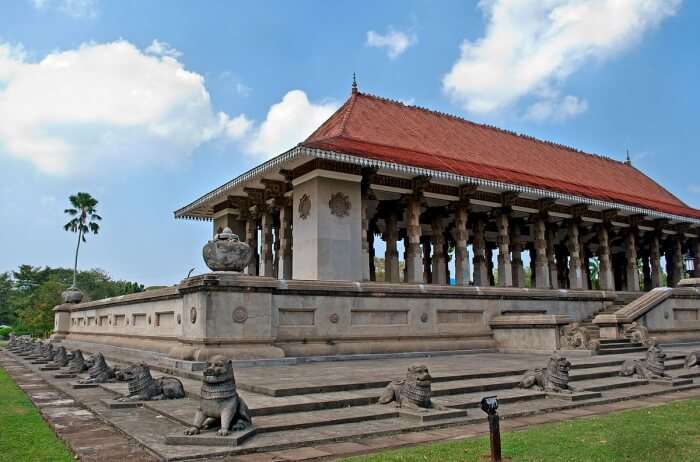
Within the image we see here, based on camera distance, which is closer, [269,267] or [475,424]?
[475,424]

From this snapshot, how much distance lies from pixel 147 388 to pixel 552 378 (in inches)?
251

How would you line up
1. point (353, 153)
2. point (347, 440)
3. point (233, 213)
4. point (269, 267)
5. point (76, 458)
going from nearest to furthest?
point (76, 458) → point (347, 440) → point (353, 153) → point (269, 267) → point (233, 213)

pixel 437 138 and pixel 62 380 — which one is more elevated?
pixel 437 138

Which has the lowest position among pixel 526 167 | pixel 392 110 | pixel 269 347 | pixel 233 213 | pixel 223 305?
pixel 269 347

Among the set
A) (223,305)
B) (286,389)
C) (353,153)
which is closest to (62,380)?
(223,305)

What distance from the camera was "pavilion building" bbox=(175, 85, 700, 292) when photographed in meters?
19.6

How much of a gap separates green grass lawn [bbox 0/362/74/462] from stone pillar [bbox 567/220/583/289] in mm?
23949

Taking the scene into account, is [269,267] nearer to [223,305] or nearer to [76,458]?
[223,305]

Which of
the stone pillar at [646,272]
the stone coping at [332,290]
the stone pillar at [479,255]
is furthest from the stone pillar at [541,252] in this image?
the stone pillar at [646,272]

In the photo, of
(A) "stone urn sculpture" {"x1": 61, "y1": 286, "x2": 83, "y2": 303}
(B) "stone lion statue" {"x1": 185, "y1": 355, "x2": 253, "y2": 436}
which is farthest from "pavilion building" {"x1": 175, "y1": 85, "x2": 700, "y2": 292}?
(B) "stone lion statue" {"x1": 185, "y1": 355, "x2": 253, "y2": 436}

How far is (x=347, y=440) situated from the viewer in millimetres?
6262

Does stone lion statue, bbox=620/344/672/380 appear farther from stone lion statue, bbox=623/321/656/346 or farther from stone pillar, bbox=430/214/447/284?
stone pillar, bbox=430/214/447/284

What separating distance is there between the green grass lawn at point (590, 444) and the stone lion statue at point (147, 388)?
4.04m

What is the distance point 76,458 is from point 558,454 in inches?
186
